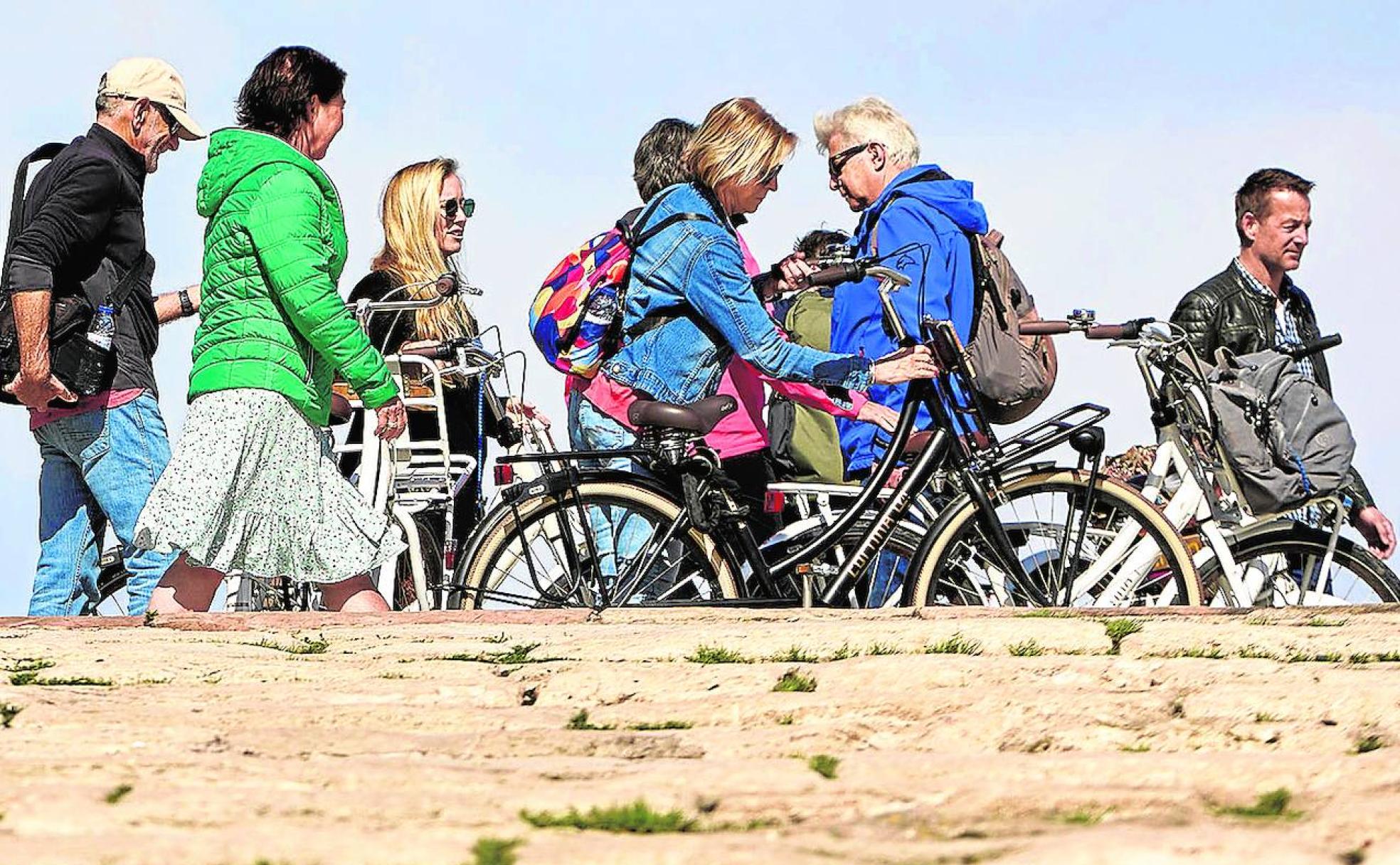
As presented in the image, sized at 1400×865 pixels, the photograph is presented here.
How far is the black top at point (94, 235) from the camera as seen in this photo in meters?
7.13

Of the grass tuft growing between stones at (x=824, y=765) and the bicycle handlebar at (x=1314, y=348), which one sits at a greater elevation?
the bicycle handlebar at (x=1314, y=348)

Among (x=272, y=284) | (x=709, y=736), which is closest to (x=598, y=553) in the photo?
(x=272, y=284)

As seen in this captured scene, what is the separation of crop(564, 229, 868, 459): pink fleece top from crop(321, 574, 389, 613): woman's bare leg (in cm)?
106

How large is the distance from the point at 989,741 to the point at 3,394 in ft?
12.5

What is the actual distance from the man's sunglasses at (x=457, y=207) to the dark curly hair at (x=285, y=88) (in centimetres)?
246

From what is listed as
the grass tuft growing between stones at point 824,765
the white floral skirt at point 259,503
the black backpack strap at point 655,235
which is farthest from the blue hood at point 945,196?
the grass tuft growing between stones at point 824,765

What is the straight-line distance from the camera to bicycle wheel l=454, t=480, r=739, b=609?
288 inches

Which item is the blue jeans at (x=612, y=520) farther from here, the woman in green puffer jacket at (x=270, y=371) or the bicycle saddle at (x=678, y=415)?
the woman in green puffer jacket at (x=270, y=371)

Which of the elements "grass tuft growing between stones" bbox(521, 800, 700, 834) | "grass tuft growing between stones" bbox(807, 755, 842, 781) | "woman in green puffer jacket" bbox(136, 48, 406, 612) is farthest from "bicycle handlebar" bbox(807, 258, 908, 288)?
"grass tuft growing between stones" bbox(521, 800, 700, 834)

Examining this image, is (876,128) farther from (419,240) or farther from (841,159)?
(419,240)

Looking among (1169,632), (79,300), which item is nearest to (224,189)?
(79,300)

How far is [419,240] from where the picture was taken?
30.1ft

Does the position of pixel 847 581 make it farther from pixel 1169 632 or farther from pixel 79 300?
pixel 79 300

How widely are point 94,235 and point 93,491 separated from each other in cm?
80
